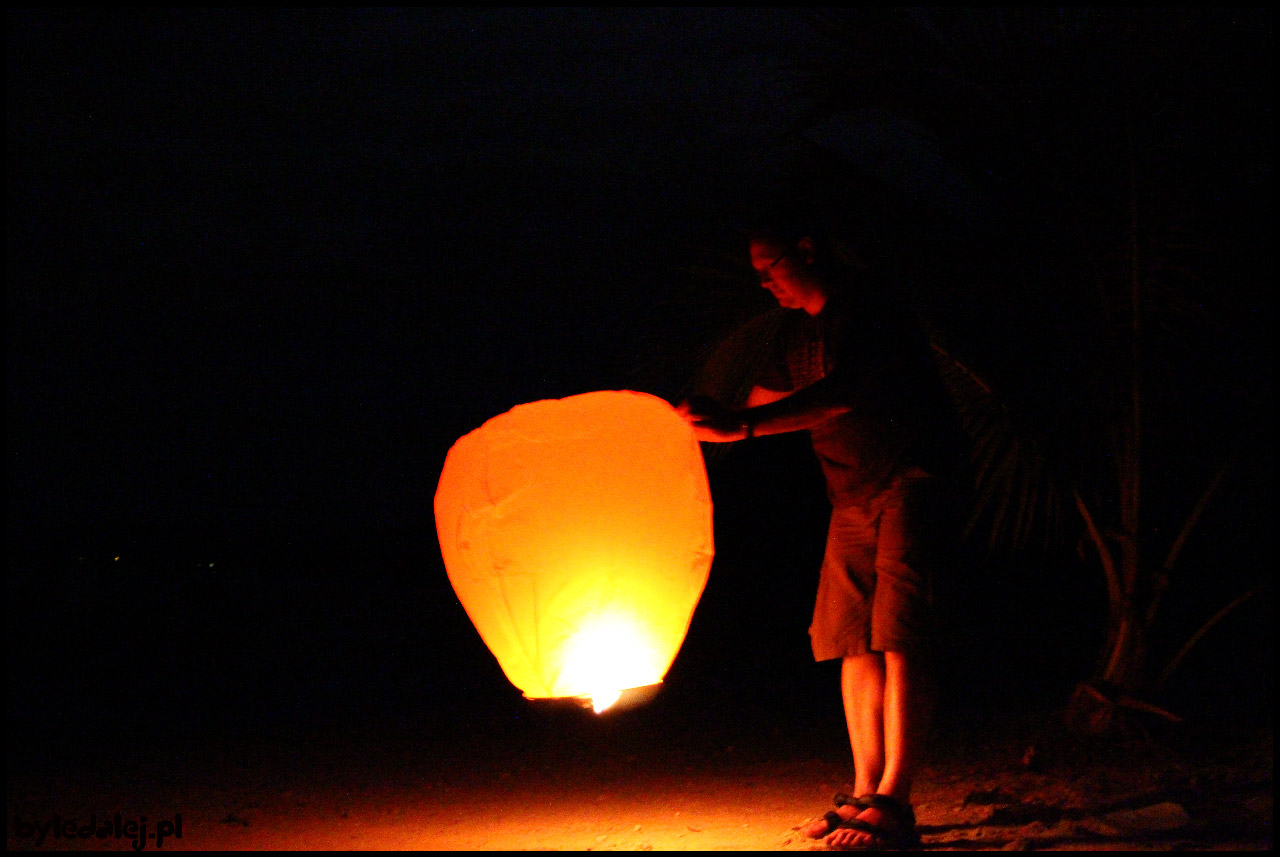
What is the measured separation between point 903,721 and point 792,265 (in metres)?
1.24

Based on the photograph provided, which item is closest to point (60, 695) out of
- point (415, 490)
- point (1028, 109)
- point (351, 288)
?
point (415, 490)

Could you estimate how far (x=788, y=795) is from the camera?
3.31m

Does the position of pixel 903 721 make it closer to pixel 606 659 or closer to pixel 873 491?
pixel 873 491

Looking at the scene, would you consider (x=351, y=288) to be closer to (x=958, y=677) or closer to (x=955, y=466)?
(x=958, y=677)

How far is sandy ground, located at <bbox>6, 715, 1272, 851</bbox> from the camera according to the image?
276 cm

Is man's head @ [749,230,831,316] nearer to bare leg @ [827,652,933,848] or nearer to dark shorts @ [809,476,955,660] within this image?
dark shorts @ [809,476,955,660]

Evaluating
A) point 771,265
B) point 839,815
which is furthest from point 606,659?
point 771,265

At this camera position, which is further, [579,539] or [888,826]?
[888,826]

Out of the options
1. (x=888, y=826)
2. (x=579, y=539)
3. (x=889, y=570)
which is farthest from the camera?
(x=889, y=570)

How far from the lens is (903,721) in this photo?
260 cm

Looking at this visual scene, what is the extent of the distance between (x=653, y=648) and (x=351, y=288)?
7.06m

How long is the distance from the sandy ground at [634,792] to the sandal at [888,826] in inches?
4.2

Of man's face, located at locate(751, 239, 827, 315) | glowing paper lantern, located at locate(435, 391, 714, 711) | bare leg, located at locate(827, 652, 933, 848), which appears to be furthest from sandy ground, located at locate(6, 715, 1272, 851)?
man's face, located at locate(751, 239, 827, 315)

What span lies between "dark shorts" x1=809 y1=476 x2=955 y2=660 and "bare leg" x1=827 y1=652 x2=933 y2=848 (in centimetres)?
6
